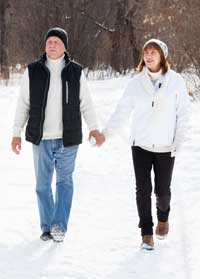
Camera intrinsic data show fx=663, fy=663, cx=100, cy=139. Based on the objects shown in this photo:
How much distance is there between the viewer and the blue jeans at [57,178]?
16.3 ft

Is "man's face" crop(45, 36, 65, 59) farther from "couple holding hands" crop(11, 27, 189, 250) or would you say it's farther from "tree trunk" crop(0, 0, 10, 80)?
"tree trunk" crop(0, 0, 10, 80)

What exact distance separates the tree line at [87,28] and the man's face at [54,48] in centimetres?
1703

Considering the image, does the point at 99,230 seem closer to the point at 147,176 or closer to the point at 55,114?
the point at 147,176

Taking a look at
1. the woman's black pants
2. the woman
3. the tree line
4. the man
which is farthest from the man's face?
the tree line

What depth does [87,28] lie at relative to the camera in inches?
1070

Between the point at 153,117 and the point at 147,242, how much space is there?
0.94 m

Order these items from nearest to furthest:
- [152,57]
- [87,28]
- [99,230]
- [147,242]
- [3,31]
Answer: [152,57] < [147,242] < [99,230] < [87,28] < [3,31]

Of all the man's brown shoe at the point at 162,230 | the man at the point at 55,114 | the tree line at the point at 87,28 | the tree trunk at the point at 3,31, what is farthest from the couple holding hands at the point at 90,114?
the tree trunk at the point at 3,31

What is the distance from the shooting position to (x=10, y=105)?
50.5 ft

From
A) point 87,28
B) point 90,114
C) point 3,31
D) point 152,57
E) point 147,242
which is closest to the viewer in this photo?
point 152,57

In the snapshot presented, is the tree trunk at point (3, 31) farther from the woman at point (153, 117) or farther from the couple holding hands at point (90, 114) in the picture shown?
the woman at point (153, 117)

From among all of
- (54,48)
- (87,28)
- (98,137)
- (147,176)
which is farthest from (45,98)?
(87,28)

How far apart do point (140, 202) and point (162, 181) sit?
230 millimetres

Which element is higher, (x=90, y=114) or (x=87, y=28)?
(x=90, y=114)
